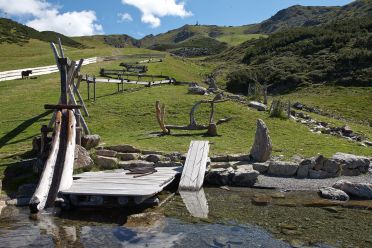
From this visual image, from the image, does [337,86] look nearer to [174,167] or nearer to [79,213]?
[174,167]

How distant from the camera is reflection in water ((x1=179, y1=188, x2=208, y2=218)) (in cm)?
1396

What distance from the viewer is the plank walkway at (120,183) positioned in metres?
14.3

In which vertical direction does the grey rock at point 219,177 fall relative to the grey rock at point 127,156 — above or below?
below

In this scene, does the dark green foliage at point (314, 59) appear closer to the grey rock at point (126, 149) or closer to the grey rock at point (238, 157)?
the grey rock at point (238, 157)

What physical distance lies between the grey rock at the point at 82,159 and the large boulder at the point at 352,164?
34.9ft

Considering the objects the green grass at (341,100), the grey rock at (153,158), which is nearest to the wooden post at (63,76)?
the grey rock at (153,158)

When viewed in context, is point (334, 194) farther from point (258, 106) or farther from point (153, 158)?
point (258, 106)

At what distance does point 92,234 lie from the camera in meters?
12.0

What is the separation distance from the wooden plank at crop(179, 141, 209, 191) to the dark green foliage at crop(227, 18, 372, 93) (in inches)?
1384

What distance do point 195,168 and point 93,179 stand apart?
415 centimetres

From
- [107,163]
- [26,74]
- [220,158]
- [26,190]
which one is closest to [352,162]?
[220,158]

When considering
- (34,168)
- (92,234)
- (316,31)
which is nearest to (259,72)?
(316,31)

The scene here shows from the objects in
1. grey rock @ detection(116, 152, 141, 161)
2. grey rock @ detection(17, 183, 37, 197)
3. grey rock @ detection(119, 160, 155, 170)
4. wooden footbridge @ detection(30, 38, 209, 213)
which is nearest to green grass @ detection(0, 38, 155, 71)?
grey rock @ detection(116, 152, 141, 161)

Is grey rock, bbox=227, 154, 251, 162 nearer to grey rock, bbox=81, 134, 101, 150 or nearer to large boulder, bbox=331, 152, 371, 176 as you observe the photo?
large boulder, bbox=331, 152, 371, 176
